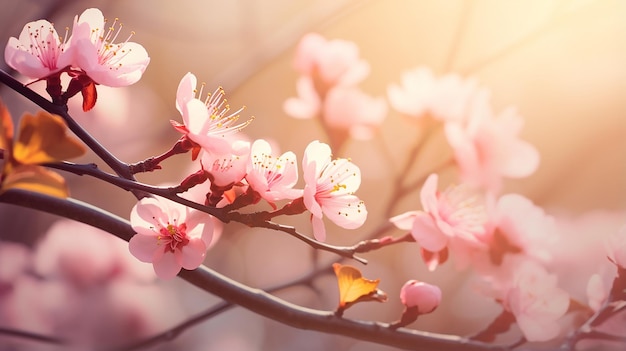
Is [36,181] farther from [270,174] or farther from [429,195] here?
[429,195]

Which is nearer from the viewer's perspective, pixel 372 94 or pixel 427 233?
pixel 427 233

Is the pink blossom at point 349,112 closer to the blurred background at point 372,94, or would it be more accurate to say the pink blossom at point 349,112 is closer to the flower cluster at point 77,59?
the blurred background at point 372,94

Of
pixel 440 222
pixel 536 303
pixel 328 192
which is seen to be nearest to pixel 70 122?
pixel 328 192

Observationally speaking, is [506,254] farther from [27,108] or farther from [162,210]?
[27,108]

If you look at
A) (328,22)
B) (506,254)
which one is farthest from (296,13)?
(506,254)

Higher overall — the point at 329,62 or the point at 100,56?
the point at 329,62

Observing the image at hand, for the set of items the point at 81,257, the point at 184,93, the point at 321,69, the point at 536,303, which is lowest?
the point at 536,303

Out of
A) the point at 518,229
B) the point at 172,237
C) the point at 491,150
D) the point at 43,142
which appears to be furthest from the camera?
the point at 491,150

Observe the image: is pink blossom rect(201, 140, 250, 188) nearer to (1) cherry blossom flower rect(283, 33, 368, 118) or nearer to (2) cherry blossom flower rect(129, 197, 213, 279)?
(2) cherry blossom flower rect(129, 197, 213, 279)
